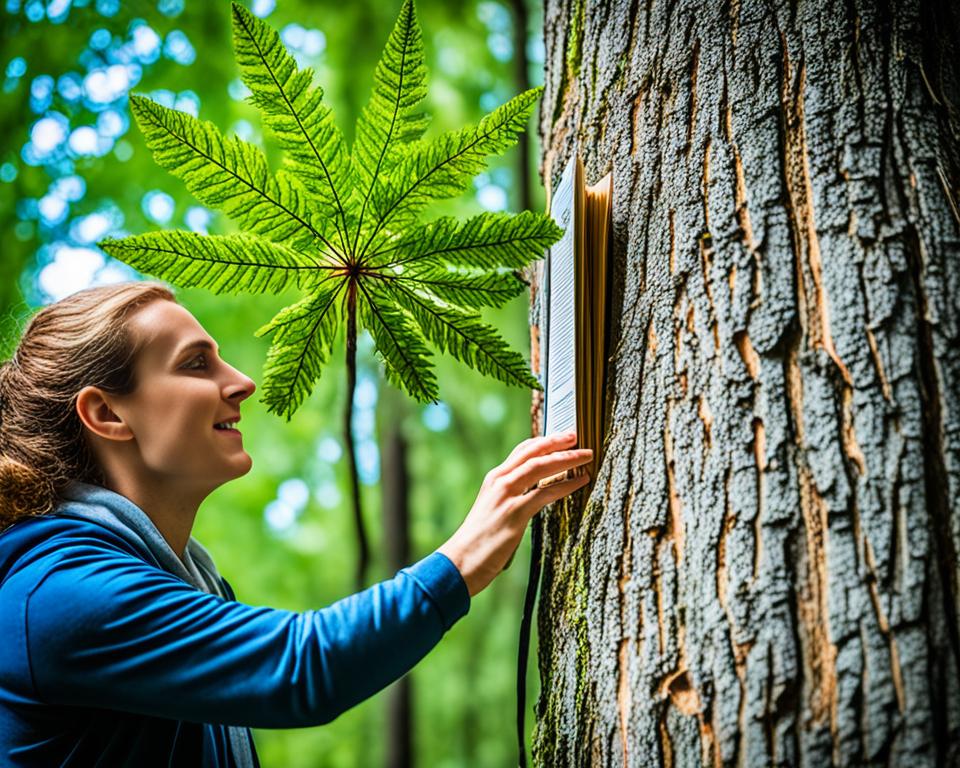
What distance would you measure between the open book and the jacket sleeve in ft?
1.03

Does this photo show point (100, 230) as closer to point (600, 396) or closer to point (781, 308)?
point (600, 396)

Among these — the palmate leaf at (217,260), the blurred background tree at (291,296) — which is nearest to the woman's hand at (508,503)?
the palmate leaf at (217,260)

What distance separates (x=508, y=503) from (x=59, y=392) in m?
0.87

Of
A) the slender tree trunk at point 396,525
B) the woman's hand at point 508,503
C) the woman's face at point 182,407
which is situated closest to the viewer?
the woman's hand at point 508,503

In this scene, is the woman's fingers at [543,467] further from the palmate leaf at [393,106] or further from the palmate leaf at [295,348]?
the palmate leaf at [393,106]

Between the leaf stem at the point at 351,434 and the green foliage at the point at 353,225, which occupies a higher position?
the green foliage at the point at 353,225

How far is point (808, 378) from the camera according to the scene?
38.7 inches

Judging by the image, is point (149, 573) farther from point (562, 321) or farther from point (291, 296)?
point (291, 296)

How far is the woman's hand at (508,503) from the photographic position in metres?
1.12

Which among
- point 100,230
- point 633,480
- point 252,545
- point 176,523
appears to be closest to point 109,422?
point 176,523

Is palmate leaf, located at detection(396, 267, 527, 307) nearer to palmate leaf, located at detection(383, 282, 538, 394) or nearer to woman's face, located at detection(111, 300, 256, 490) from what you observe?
palmate leaf, located at detection(383, 282, 538, 394)

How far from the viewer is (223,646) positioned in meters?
1.03

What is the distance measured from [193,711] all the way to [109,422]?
57 cm

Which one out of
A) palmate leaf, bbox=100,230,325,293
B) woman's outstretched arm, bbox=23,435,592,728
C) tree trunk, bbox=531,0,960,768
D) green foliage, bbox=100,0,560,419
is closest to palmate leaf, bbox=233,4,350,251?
green foliage, bbox=100,0,560,419
